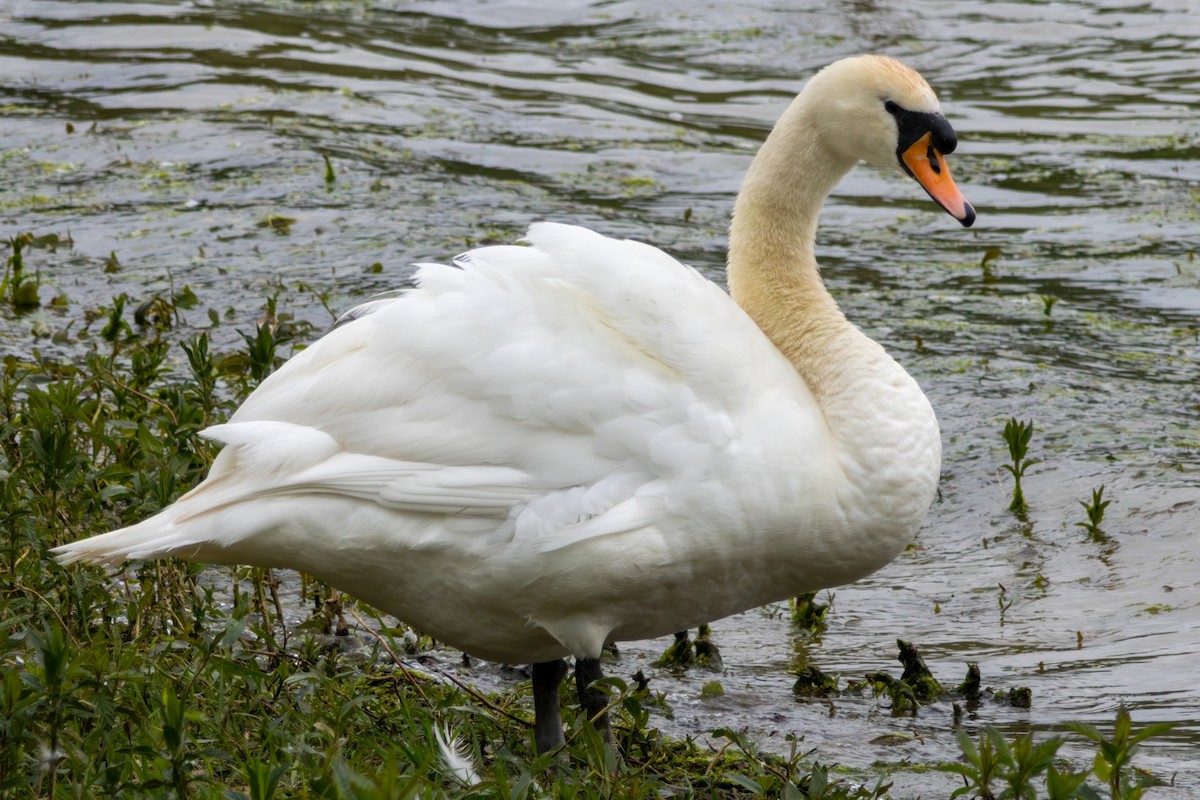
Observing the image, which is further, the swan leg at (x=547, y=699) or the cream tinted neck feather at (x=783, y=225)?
the cream tinted neck feather at (x=783, y=225)

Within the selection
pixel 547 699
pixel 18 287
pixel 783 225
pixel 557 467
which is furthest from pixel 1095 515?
pixel 18 287

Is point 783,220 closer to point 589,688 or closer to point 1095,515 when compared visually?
point 589,688

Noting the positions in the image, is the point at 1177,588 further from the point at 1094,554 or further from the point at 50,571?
the point at 50,571

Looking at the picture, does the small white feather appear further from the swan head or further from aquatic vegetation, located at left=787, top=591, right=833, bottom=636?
the swan head

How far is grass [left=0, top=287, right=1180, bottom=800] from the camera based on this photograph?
3.00 m

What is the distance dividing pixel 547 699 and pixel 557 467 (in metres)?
0.71

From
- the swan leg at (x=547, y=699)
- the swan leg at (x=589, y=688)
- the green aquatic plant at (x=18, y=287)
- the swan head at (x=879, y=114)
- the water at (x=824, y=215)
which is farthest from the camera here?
the green aquatic plant at (x=18, y=287)

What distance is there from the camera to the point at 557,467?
11.7ft

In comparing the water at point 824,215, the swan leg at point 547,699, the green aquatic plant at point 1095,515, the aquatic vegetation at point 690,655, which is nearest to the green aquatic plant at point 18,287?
the water at point 824,215

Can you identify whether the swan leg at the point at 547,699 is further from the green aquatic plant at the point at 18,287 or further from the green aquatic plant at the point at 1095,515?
the green aquatic plant at the point at 18,287

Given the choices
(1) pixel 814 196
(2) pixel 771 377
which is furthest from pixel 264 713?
(1) pixel 814 196

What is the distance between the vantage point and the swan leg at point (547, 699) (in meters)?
3.88

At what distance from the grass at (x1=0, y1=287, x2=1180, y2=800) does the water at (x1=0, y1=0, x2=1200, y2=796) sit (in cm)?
62

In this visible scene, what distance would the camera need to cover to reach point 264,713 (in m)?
3.65
